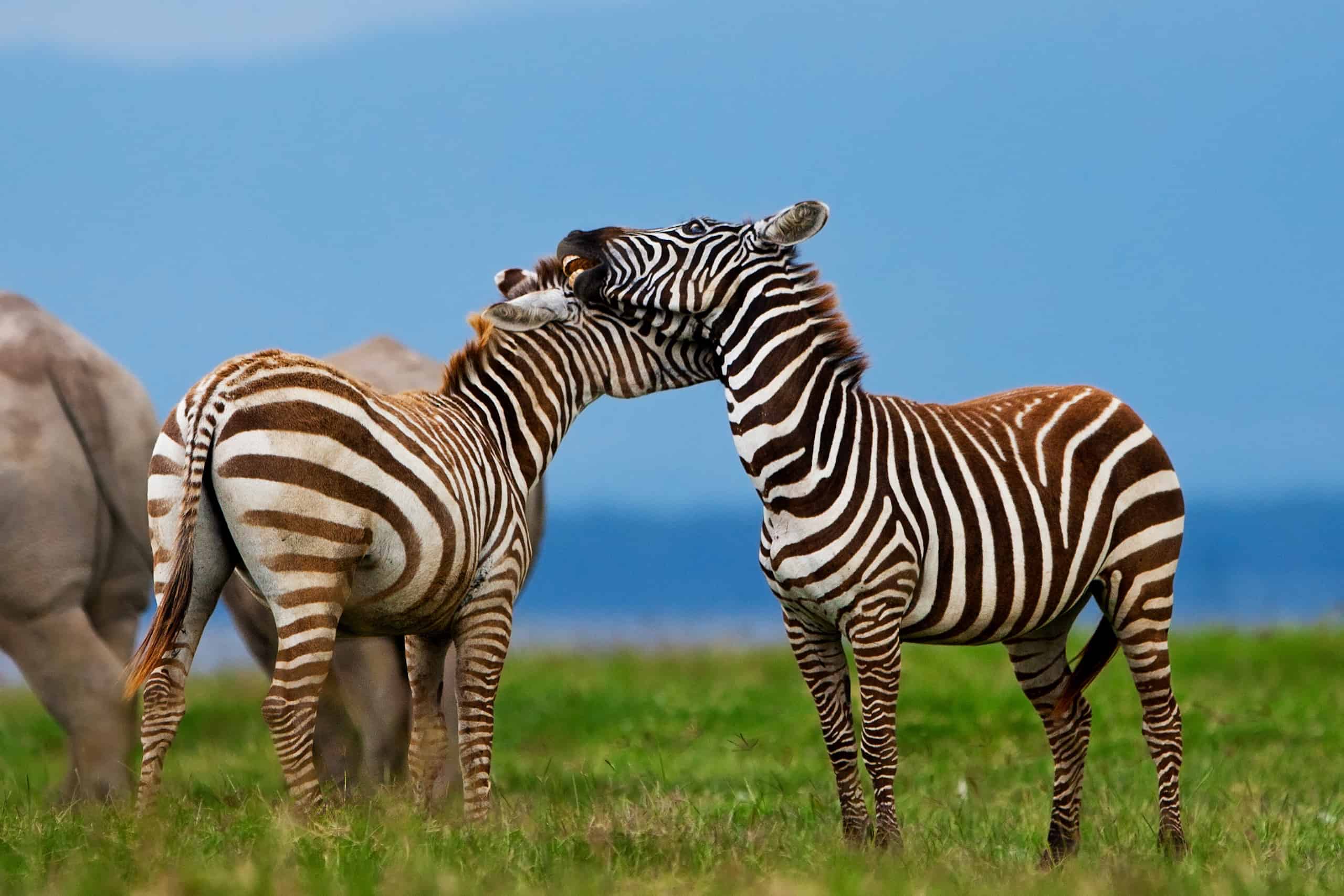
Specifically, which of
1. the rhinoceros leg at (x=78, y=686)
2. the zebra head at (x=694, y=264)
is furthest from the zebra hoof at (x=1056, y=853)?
the rhinoceros leg at (x=78, y=686)

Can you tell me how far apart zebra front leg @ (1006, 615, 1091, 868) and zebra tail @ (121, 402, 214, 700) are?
366 cm

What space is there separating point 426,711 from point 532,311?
184 centimetres

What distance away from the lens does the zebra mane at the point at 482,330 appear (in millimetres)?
6543

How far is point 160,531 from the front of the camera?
543cm

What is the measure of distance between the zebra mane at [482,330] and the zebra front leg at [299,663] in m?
1.54

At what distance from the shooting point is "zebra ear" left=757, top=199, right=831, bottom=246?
584 cm

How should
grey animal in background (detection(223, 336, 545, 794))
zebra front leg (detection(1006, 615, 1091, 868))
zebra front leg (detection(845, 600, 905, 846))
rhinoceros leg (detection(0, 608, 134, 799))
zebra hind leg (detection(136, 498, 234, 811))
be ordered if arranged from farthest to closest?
rhinoceros leg (detection(0, 608, 134, 799)) < grey animal in background (detection(223, 336, 545, 794)) < zebra front leg (detection(1006, 615, 1091, 868)) < zebra front leg (detection(845, 600, 905, 846)) < zebra hind leg (detection(136, 498, 234, 811))

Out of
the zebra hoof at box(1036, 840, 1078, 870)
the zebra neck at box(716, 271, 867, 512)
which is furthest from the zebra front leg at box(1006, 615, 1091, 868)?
the zebra neck at box(716, 271, 867, 512)

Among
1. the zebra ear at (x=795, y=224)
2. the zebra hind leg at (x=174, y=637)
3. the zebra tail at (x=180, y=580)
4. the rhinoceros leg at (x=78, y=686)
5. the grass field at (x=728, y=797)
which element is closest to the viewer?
the grass field at (x=728, y=797)

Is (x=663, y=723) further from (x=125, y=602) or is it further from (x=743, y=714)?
(x=125, y=602)

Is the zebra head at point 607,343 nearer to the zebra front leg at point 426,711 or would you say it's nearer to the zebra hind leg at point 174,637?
the zebra front leg at point 426,711

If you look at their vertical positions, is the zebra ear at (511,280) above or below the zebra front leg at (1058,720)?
above

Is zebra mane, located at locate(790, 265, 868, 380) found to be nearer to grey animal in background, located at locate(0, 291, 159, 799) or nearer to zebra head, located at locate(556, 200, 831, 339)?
zebra head, located at locate(556, 200, 831, 339)

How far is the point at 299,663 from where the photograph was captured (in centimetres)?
526
